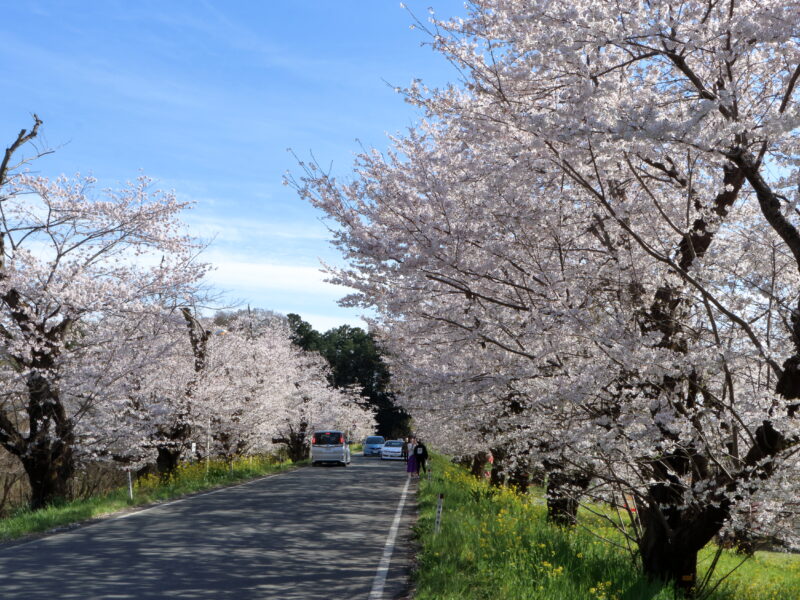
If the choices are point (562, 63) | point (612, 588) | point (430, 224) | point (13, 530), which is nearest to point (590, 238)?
point (430, 224)

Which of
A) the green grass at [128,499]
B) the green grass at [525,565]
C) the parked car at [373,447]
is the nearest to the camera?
the green grass at [525,565]

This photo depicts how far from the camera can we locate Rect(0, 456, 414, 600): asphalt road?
25.2 feet

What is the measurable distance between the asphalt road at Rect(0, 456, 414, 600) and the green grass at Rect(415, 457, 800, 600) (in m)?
0.64

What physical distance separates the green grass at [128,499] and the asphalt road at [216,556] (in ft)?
2.29

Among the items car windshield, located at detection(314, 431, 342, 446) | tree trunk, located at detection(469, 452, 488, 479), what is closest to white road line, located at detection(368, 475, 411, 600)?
tree trunk, located at detection(469, 452, 488, 479)

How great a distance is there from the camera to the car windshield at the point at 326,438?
125ft

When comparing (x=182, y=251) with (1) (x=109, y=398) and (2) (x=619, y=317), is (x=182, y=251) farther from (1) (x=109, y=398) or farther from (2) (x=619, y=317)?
(2) (x=619, y=317)

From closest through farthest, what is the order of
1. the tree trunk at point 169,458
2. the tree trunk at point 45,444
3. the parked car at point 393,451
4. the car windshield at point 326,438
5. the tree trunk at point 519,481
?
the tree trunk at point 45,444
the tree trunk at point 519,481
the tree trunk at point 169,458
the car windshield at point 326,438
the parked car at point 393,451

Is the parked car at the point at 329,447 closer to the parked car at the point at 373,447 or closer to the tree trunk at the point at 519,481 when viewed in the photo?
the tree trunk at the point at 519,481

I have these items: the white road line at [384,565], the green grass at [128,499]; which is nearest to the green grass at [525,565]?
the white road line at [384,565]

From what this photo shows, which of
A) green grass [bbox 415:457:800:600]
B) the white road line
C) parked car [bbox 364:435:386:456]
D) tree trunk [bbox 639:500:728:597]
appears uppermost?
tree trunk [bbox 639:500:728:597]

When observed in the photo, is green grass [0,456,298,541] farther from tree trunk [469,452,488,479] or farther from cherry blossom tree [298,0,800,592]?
tree trunk [469,452,488,479]

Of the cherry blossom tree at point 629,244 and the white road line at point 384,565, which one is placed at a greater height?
the cherry blossom tree at point 629,244

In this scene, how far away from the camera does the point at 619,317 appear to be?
21.8 feet
